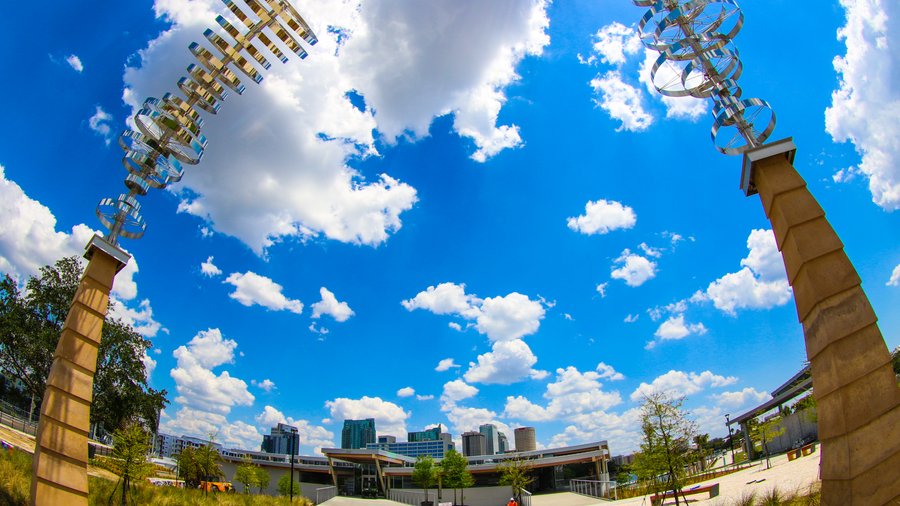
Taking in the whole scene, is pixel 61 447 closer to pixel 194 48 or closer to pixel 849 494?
pixel 194 48

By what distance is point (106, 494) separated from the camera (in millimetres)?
16328

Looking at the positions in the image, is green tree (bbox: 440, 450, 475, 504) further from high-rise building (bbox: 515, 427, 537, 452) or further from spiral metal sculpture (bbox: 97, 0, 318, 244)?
high-rise building (bbox: 515, 427, 537, 452)

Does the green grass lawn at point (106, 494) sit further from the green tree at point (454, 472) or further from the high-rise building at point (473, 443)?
the high-rise building at point (473, 443)

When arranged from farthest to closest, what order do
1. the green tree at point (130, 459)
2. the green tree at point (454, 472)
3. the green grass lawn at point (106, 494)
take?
the green tree at point (454, 472), the green tree at point (130, 459), the green grass lawn at point (106, 494)

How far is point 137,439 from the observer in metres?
21.7

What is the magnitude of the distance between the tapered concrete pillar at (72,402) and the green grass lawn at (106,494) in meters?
1.78

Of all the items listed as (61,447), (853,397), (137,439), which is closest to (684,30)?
(853,397)

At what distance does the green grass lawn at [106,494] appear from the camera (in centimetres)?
1288

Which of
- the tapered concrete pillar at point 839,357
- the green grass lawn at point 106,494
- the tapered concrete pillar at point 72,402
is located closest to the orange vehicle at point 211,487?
the green grass lawn at point 106,494

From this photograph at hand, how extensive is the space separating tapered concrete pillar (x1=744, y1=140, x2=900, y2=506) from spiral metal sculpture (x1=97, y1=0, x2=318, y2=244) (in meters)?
16.9

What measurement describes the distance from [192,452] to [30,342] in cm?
1704

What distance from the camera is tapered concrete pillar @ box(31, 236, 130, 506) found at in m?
11.6

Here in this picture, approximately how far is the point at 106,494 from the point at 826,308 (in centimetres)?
2216

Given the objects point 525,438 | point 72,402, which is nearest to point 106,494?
point 72,402
